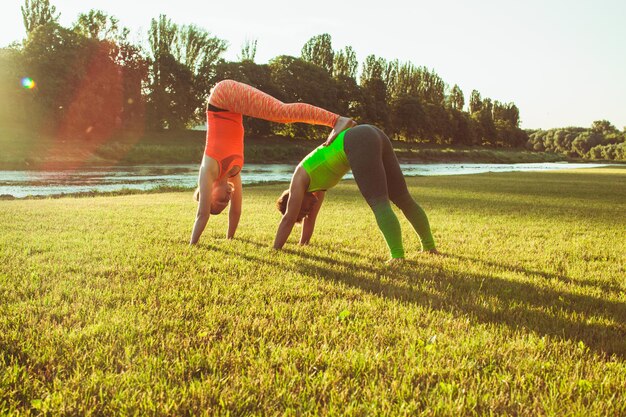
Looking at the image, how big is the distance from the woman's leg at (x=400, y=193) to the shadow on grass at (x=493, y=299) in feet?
2.56

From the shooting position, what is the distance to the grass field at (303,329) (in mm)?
2146

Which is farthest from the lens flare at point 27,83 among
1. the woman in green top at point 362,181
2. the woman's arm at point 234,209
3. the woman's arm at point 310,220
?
the woman in green top at point 362,181

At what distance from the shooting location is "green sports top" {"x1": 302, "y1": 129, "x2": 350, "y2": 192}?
5.23 meters

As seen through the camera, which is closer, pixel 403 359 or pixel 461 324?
pixel 403 359

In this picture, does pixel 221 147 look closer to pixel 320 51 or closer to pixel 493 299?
pixel 493 299

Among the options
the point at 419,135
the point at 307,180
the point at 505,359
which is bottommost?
the point at 505,359

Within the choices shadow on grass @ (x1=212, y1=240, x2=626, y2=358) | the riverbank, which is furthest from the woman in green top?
the riverbank

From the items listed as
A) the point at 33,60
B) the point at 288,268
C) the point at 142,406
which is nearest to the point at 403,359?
the point at 142,406

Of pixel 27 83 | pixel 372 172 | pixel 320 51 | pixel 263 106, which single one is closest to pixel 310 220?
pixel 372 172

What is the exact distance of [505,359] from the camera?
8.56 ft

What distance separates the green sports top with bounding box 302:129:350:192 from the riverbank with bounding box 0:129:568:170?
3207 cm

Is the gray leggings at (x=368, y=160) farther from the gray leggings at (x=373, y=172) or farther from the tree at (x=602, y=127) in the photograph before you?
the tree at (x=602, y=127)

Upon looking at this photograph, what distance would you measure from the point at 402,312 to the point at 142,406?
1920 mm

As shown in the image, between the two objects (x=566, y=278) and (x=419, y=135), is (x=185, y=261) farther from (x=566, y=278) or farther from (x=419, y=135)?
(x=419, y=135)
